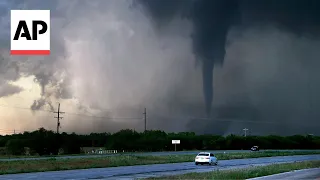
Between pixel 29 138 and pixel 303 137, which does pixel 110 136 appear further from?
pixel 303 137

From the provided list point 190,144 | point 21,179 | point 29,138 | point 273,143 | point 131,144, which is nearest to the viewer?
point 21,179

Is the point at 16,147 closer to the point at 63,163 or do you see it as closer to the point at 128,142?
the point at 128,142

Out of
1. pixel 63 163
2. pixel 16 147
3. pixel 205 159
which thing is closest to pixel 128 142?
pixel 16 147

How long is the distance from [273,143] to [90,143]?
273 feet

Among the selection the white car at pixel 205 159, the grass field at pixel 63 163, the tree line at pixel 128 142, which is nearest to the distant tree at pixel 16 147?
the tree line at pixel 128 142

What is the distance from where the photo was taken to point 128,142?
129750mm

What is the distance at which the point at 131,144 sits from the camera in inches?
5123

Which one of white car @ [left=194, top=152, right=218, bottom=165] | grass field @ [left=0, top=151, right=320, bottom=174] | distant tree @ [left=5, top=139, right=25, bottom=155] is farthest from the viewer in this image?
distant tree @ [left=5, top=139, right=25, bottom=155]

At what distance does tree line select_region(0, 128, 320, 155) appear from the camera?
10442 cm

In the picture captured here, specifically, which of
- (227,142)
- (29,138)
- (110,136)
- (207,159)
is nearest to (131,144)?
(110,136)

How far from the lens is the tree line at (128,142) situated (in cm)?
10442

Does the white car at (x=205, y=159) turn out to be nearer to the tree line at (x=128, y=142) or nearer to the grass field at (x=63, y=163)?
the grass field at (x=63, y=163)

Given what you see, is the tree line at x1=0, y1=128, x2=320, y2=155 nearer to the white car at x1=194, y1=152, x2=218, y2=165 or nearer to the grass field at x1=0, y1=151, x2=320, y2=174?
the grass field at x1=0, y1=151, x2=320, y2=174

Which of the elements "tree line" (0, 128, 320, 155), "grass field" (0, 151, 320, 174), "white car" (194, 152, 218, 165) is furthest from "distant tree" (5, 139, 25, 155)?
"white car" (194, 152, 218, 165)
